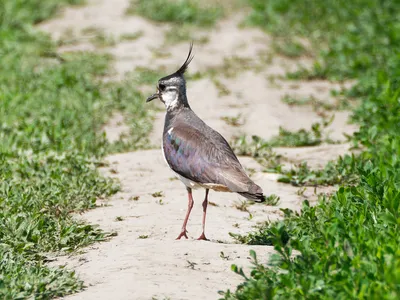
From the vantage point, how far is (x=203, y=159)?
648cm

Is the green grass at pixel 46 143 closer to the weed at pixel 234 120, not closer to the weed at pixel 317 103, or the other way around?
the weed at pixel 234 120

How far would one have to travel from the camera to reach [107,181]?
8023 mm

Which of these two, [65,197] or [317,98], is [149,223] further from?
[317,98]

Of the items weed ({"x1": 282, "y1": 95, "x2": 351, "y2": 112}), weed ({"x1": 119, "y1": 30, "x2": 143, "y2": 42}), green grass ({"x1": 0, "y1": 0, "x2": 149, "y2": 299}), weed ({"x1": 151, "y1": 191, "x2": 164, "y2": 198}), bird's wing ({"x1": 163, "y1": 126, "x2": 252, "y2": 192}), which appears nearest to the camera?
green grass ({"x1": 0, "y1": 0, "x2": 149, "y2": 299})

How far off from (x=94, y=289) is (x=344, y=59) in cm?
827

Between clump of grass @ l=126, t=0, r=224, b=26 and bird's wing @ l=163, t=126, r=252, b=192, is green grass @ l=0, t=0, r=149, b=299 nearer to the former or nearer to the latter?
bird's wing @ l=163, t=126, r=252, b=192

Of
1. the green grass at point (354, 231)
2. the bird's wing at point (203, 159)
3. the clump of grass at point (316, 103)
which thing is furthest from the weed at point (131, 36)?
the bird's wing at point (203, 159)

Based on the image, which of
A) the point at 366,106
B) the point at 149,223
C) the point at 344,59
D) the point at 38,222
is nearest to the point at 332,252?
the point at 149,223

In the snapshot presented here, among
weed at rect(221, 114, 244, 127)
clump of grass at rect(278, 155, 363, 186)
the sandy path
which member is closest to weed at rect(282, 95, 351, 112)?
the sandy path

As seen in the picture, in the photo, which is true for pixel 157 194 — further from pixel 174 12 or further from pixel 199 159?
pixel 174 12

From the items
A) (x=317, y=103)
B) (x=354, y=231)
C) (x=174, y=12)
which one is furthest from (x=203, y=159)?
(x=174, y=12)

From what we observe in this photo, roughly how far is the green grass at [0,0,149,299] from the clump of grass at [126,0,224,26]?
1.44 m

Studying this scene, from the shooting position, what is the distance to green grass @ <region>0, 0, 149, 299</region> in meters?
6.03

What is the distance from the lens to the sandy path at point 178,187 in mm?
5465
